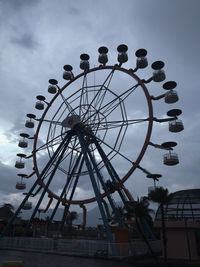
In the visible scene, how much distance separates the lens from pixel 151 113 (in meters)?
20.7

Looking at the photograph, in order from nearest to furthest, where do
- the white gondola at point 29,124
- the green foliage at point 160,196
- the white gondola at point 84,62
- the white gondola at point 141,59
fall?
the green foliage at point 160,196, the white gondola at point 141,59, the white gondola at point 84,62, the white gondola at point 29,124

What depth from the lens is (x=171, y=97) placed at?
2016 centimetres

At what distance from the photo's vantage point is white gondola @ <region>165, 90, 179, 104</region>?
20.1 meters

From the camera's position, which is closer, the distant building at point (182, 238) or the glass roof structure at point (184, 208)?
the distant building at point (182, 238)

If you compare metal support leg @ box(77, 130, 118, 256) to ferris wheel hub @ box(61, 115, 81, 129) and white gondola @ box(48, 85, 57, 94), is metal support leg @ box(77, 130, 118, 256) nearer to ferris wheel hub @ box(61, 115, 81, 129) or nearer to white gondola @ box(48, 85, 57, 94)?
ferris wheel hub @ box(61, 115, 81, 129)

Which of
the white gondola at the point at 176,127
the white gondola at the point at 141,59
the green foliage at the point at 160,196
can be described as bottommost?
the green foliage at the point at 160,196

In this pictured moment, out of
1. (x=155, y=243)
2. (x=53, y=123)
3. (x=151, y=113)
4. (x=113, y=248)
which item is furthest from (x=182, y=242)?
(x=53, y=123)

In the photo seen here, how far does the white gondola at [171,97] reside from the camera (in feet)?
66.1

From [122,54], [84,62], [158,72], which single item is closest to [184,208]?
[158,72]

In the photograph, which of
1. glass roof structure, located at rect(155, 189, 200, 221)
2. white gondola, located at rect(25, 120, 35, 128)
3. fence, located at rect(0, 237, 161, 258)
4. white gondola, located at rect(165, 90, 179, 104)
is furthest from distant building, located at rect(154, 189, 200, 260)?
white gondola, located at rect(25, 120, 35, 128)

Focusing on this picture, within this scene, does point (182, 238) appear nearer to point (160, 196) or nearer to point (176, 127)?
point (160, 196)

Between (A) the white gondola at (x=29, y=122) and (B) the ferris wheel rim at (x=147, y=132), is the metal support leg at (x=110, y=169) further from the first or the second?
(A) the white gondola at (x=29, y=122)

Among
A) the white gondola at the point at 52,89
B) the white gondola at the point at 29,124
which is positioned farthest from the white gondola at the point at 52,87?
the white gondola at the point at 29,124

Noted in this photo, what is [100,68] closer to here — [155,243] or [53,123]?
[53,123]
